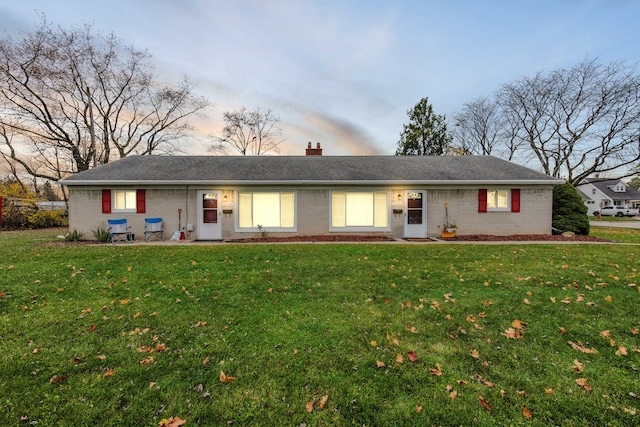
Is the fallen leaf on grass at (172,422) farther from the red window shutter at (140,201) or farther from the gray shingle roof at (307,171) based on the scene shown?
the red window shutter at (140,201)

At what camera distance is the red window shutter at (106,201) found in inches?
443

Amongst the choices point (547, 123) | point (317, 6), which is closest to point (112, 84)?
point (317, 6)

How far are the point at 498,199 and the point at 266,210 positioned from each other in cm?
1033

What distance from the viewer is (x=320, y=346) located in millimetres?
3137

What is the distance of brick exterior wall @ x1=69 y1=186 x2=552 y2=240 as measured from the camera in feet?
36.9

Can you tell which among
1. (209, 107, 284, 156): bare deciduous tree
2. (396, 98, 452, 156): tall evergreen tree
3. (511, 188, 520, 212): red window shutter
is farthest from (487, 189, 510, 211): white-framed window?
(209, 107, 284, 156): bare deciduous tree

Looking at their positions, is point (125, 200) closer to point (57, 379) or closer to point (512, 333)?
point (57, 379)

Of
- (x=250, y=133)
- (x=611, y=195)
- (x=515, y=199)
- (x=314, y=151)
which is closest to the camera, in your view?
(x=515, y=199)

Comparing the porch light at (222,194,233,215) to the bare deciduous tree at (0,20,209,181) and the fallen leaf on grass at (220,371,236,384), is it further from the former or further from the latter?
the bare deciduous tree at (0,20,209,181)

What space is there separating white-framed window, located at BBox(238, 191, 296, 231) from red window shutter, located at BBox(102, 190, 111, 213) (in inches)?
212

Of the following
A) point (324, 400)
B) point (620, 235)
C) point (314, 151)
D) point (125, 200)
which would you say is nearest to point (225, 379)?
point (324, 400)

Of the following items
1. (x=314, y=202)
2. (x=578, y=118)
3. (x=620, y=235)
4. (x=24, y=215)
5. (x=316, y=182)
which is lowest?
(x=620, y=235)

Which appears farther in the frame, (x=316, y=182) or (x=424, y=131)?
(x=424, y=131)

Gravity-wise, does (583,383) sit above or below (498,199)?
below
